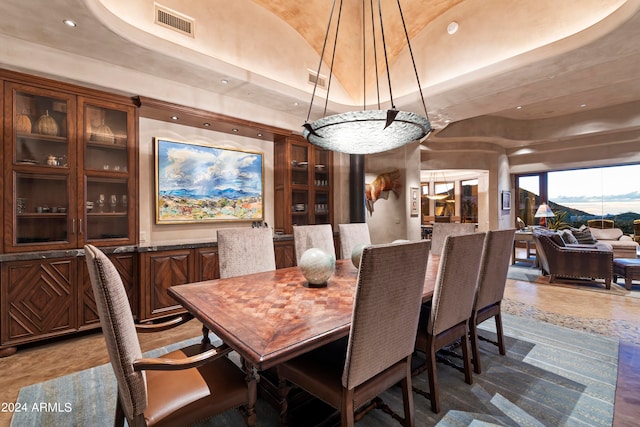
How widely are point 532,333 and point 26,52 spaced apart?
18.2 feet

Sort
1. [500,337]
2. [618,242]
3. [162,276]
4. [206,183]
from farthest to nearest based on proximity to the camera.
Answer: [618,242] → [206,183] → [162,276] → [500,337]

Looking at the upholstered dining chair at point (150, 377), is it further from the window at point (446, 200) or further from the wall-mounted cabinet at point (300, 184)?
the window at point (446, 200)

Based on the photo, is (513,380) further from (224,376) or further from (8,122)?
(8,122)

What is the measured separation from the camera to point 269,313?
4.99 ft

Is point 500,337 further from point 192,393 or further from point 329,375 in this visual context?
point 192,393

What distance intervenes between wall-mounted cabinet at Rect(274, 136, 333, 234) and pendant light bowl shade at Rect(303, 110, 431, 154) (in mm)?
2122

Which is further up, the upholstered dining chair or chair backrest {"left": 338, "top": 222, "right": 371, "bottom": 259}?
chair backrest {"left": 338, "top": 222, "right": 371, "bottom": 259}

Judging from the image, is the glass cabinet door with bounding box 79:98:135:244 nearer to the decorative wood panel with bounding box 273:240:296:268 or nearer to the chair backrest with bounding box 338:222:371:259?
the decorative wood panel with bounding box 273:240:296:268

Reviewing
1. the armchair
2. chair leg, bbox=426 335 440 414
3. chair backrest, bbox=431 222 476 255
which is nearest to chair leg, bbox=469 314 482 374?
chair leg, bbox=426 335 440 414

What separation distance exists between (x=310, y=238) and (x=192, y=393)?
6.34 feet

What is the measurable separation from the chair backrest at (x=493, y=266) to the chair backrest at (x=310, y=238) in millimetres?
1299

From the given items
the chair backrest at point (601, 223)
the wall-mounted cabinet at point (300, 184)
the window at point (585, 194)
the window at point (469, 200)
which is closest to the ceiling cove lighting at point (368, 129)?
the wall-mounted cabinet at point (300, 184)

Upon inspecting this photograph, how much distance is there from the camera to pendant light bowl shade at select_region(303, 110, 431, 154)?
206cm

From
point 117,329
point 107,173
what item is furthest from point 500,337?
point 107,173
